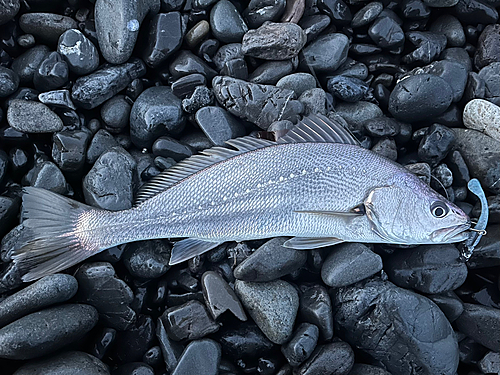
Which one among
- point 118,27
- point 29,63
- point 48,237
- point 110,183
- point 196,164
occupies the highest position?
point 118,27

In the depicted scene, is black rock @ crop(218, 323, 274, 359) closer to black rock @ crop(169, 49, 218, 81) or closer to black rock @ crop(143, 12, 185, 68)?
black rock @ crop(169, 49, 218, 81)

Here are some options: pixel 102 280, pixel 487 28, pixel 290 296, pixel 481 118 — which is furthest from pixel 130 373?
pixel 487 28

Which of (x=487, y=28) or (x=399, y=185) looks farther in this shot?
(x=487, y=28)

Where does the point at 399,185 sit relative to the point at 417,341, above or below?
above

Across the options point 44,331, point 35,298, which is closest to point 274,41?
point 35,298

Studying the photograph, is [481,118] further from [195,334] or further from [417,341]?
[195,334]

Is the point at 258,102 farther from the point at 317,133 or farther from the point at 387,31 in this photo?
the point at 387,31

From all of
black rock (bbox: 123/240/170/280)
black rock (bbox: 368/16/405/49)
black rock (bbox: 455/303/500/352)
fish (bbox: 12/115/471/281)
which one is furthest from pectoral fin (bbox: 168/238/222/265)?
black rock (bbox: 368/16/405/49)
